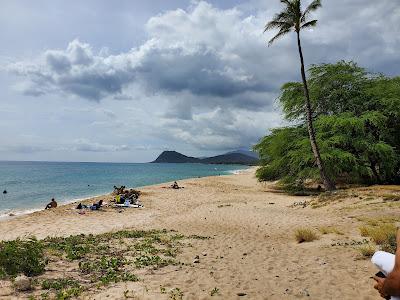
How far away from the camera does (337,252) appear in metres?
11.5

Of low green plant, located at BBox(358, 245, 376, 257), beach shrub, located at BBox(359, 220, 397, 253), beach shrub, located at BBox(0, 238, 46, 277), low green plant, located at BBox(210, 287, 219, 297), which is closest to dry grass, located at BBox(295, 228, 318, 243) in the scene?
beach shrub, located at BBox(359, 220, 397, 253)

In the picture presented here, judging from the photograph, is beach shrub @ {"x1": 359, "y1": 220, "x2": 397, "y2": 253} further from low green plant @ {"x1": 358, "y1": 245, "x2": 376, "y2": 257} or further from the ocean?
the ocean

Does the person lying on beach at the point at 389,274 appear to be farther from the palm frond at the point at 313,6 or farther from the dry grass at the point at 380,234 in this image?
the palm frond at the point at 313,6

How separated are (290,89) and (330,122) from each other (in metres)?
6.35

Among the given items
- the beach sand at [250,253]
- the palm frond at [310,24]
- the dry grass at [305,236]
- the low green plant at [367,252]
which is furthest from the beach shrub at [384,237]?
the palm frond at [310,24]

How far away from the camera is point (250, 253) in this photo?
12328 mm

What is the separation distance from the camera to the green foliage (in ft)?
101

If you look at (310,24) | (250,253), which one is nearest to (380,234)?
(250,253)

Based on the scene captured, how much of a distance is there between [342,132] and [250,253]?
22.9 m

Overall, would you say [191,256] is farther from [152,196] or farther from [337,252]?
[152,196]

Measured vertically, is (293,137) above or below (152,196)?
above

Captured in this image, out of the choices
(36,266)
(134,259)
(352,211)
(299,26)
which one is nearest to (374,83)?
(299,26)

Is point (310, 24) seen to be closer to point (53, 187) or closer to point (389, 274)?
point (389, 274)

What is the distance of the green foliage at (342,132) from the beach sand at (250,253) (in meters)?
9.30
